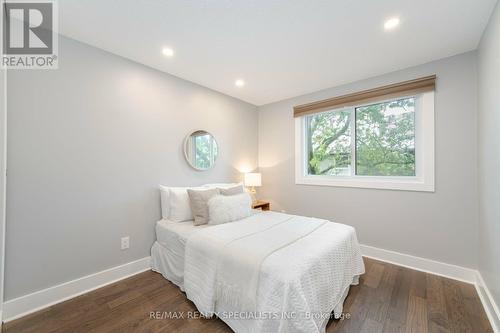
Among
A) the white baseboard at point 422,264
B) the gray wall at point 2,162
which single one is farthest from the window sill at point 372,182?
the gray wall at point 2,162

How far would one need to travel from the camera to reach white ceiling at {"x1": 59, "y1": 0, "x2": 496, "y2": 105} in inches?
60.9

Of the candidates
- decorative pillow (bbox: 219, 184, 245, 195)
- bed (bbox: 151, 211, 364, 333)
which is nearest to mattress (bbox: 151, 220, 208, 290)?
bed (bbox: 151, 211, 364, 333)

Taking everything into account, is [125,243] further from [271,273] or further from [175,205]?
[271,273]

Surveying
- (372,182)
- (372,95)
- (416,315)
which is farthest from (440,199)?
(372,95)

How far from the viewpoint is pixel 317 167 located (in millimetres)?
3373

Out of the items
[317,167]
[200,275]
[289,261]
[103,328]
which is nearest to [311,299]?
[289,261]

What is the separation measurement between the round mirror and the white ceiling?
847mm

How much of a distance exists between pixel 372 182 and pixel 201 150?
2.42m

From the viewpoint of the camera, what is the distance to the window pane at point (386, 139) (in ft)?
8.42

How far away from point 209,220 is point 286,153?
1930mm

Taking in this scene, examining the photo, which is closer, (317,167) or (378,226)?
(378,226)

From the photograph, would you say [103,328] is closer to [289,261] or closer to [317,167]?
[289,261]

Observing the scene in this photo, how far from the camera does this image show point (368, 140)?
287 centimetres

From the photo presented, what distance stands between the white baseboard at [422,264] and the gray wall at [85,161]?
109 inches
